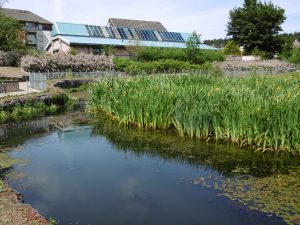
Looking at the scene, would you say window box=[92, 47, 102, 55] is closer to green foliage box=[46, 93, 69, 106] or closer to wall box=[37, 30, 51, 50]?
wall box=[37, 30, 51, 50]

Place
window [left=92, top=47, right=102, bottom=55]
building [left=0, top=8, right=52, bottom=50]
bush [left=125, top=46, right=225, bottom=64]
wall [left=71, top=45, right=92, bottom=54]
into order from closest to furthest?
bush [left=125, top=46, right=225, bottom=64] → wall [left=71, top=45, right=92, bottom=54] → window [left=92, top=47, right=102, bottom=55] → building [left=0, top=8, right=52, bottom=50]

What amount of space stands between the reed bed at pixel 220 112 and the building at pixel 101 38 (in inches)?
1281

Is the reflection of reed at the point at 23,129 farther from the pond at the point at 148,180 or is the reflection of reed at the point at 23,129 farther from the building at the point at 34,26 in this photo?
the building at the point at 34,26

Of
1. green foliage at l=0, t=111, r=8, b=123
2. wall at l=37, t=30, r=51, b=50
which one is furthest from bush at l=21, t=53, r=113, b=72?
wall at l=37, t=30, r=51, b=50

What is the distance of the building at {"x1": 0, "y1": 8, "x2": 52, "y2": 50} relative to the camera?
222 feet

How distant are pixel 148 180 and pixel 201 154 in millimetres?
2461

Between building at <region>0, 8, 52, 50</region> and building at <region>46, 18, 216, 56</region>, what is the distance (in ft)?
45.2

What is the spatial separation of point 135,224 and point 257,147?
5462 mm

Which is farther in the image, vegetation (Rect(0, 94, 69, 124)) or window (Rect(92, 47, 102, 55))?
window (Rect(92, 47, 102, 55))

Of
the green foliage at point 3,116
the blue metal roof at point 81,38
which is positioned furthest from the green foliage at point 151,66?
the green foliage at point 3,116

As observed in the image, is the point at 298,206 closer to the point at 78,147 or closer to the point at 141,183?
the point at 141,183

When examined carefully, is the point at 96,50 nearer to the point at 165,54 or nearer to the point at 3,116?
the point at 165,54

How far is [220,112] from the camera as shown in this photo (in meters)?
11.2

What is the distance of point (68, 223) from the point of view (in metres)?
6.24
